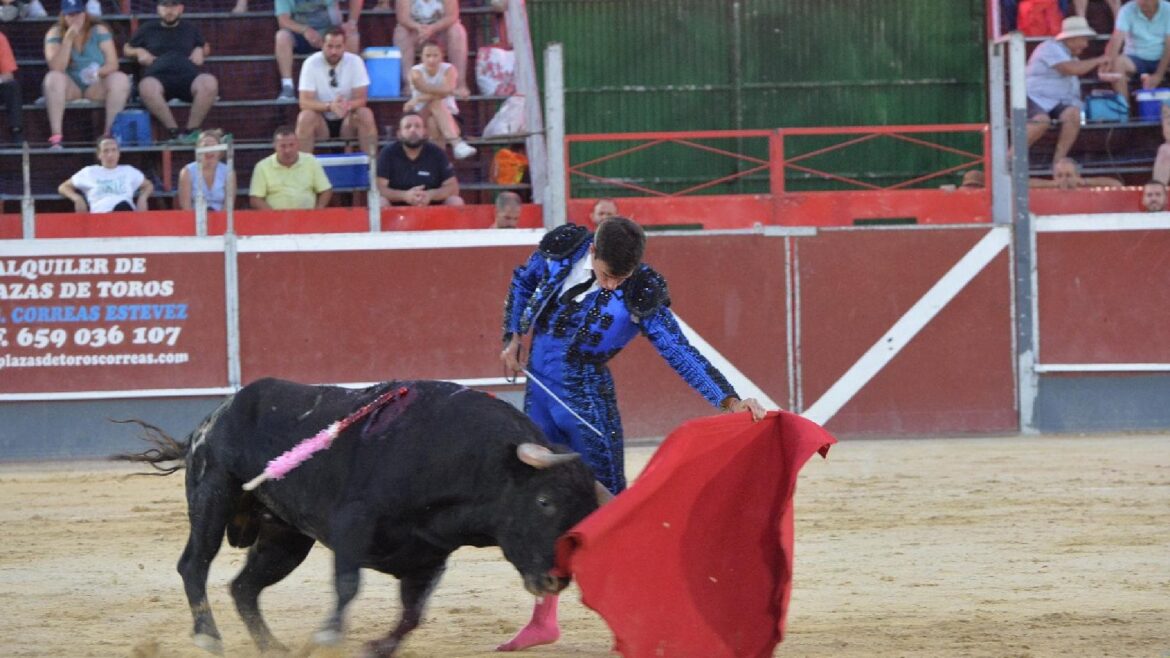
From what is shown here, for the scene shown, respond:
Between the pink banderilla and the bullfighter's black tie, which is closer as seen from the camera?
the pink banderilla

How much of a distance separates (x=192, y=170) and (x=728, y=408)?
757cm

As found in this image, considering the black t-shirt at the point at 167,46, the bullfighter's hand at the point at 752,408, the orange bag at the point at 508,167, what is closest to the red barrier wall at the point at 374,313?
the orange bag at the point at 508,167

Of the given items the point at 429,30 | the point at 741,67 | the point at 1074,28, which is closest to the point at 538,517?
the point at 429,30

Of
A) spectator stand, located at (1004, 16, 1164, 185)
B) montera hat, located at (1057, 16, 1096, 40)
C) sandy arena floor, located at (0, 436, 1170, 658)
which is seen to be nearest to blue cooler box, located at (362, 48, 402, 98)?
sandy arena floor, located at (0, 436, 1170, 658)

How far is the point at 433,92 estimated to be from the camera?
12625 mm

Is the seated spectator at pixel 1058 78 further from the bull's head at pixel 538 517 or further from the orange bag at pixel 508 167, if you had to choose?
the bull's head at pixel 538 517

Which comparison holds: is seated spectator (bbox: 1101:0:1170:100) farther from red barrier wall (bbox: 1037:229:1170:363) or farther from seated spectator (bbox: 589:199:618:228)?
seated spectator (bbox: 589:199:618:228)

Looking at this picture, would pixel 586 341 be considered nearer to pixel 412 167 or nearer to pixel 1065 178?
pixel 412 167

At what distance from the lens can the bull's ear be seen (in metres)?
4.54

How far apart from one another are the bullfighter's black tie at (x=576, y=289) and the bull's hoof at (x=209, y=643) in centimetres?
159

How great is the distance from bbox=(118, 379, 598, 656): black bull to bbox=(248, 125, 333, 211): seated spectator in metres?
6.41

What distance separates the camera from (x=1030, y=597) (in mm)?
6090

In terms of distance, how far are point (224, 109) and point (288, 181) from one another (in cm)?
218

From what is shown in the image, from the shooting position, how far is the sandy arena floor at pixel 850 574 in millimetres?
5477
